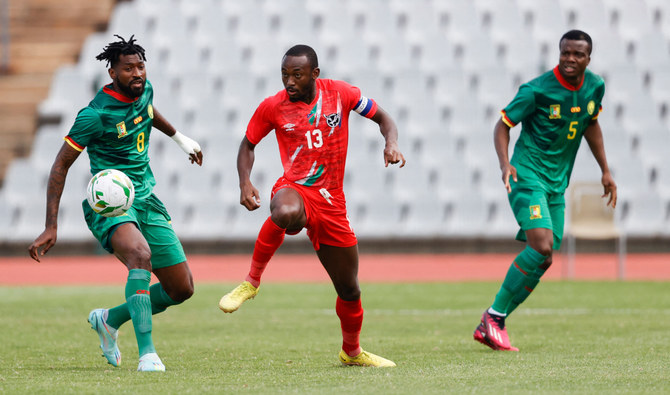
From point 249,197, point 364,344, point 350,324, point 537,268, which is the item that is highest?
point 249,197

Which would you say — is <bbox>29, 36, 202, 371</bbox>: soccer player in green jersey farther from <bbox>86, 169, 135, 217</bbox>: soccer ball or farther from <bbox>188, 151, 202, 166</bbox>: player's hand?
<bbox>188, 151, 202, 166</bbox>: player's hand

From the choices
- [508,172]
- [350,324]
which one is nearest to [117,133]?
[350,324]

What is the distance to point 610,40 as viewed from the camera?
20297 millimetres

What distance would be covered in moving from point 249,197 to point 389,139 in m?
0.99

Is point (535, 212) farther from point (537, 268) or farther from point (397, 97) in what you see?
point (397, 97)

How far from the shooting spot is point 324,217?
231 inches

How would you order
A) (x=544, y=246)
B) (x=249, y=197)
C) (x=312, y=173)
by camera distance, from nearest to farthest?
(x=249, y=197), (x=312, y=173), (x=544, y=246)

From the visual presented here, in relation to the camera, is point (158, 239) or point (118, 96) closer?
point (118, 96)

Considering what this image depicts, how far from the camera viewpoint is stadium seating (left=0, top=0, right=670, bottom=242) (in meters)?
19.1

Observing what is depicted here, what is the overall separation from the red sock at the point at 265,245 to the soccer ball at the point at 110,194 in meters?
0.90

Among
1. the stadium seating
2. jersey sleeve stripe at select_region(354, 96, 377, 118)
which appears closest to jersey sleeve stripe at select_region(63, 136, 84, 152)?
jersey sleeve stripe at select_region(354, 96, 377, 118)

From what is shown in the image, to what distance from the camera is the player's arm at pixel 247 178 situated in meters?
5.72

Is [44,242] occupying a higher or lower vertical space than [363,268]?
higher

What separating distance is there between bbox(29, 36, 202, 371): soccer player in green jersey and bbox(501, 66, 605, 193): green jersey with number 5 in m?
2.85
